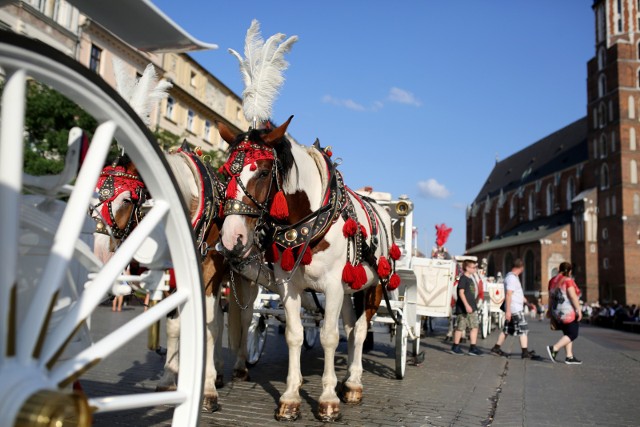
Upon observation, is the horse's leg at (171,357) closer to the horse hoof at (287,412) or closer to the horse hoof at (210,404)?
A: the horse hoof at (210,404)

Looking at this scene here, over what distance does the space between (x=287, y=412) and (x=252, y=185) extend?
5.89 ft

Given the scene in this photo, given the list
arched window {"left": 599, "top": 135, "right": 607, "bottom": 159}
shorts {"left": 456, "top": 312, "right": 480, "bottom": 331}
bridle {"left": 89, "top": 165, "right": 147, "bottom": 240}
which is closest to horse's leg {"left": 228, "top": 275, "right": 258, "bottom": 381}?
bridle {"left": 89, "top": 165, "right": 147, "bottom": 240}

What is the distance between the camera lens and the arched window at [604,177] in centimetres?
5553

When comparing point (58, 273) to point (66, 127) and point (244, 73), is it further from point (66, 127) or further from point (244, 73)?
point (66, 127)

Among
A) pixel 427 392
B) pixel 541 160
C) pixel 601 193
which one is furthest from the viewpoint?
pixel 541 160

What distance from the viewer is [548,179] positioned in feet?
224

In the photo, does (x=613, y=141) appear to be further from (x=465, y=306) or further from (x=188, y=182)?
(x=188, y=182)

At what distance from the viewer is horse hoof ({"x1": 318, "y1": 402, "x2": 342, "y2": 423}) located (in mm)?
4419

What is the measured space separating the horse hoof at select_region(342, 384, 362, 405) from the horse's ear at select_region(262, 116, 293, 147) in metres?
2.45

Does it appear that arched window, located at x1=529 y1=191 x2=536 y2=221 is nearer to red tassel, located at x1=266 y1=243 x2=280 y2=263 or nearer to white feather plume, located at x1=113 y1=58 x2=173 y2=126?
red tassel, located at x1=266 y1=243 x2=280 y2=263

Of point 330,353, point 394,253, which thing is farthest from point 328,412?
point 394,253

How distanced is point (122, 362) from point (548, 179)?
68339 mm

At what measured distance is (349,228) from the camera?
15.2ft

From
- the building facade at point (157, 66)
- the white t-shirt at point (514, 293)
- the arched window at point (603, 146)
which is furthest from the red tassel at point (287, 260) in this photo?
the arched window at point (603, 146)
